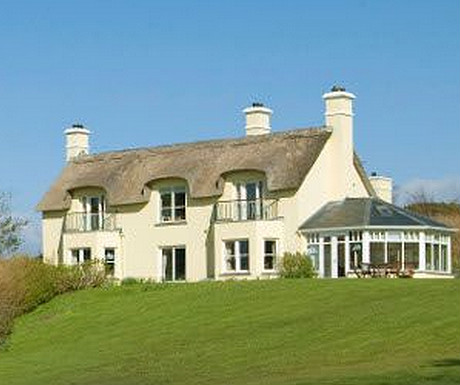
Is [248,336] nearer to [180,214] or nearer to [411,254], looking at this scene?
[411,254]

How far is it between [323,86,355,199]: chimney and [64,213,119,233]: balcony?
40.5 ft

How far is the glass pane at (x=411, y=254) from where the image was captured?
2061 inches

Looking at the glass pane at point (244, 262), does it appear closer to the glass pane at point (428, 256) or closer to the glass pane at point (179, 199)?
the glass pane at point (179, 199)

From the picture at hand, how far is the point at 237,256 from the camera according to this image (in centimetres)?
5484

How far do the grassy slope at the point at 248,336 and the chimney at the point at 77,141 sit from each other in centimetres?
1684

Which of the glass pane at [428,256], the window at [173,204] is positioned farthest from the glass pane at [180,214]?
the glass pane at [428,256]

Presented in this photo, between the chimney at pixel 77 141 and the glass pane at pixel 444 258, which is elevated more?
the chimney at pixel 77 141

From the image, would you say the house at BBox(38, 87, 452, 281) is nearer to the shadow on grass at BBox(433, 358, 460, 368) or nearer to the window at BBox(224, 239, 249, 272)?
the window at BBox(224, 239, 249, 272)

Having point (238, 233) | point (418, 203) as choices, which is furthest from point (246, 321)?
point (418, 203)

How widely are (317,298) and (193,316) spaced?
435 cm

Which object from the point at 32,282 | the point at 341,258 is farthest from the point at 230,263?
the point at 32,282

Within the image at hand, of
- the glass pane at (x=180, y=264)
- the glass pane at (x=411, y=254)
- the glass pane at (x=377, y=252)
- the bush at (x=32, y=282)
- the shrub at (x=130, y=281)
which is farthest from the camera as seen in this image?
the glass pane at (x=180, y=264)

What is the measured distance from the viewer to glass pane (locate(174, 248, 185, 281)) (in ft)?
190

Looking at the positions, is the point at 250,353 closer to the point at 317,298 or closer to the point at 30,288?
the point at 317,298
